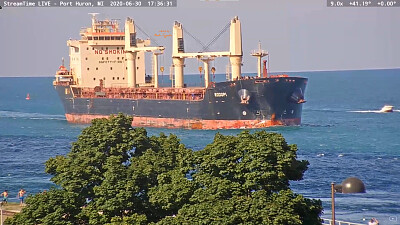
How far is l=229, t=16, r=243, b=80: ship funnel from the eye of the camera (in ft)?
286

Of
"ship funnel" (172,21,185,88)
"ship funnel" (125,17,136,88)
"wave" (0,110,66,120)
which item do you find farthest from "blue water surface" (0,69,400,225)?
"ship funnel" (172,21,185,88)

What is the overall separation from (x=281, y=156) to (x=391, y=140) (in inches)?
2022

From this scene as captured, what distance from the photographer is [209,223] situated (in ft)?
A: 76.1

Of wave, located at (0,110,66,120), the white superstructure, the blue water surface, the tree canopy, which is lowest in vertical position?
the blue water surface

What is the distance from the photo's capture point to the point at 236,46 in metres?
87.4

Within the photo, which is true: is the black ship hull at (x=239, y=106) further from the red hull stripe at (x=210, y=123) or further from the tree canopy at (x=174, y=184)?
the tree canopy at (x=174, y=184)

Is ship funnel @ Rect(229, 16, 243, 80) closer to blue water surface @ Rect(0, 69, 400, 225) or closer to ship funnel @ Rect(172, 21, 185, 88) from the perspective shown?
ship funnel @ Rect(172, 21, 185, 88)

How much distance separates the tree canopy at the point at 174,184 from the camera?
76.9ft

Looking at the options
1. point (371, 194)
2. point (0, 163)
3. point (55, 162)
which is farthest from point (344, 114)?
point (55, 162)

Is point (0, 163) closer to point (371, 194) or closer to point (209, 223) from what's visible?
point (371, 194)

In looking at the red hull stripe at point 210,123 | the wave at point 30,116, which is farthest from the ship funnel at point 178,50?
the wave at point 30,116

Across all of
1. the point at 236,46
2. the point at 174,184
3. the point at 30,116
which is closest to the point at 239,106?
the point at 236,46

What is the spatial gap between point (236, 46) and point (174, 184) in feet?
207

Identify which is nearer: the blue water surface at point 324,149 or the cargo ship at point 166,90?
the blue water surface at point 324,149
